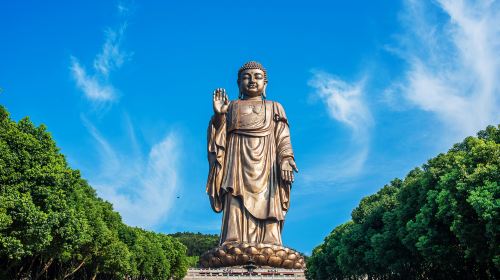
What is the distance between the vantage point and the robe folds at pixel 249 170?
97.8 ft

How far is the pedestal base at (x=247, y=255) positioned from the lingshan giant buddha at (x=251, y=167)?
0.21ft

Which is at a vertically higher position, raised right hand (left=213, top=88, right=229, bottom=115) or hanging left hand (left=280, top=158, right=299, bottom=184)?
raised right hand (left=213, top=88, right=229, bottom=115)

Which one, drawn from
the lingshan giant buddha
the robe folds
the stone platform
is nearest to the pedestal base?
the lingshan giant buddha

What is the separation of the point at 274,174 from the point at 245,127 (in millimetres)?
2839

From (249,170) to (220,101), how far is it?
12.4ft

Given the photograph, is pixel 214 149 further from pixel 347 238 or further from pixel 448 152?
pixel 448 152

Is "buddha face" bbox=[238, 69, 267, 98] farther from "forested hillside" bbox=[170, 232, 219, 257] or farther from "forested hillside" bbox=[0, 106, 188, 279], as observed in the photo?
"forested hillside" bbox=[170, 232, 219, 257]

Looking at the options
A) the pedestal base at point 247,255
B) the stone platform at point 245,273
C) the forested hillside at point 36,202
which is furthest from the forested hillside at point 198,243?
the forested hillside at point 36,202

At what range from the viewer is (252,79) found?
103 feet

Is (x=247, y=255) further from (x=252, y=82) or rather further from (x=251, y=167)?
(x=252, y=82)

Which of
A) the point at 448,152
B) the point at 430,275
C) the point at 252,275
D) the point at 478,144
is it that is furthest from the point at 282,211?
the point at 478,144

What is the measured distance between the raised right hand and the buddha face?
4.82 ft

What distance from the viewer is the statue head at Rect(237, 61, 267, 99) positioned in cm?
3133

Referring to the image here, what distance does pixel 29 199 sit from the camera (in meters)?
16.7
